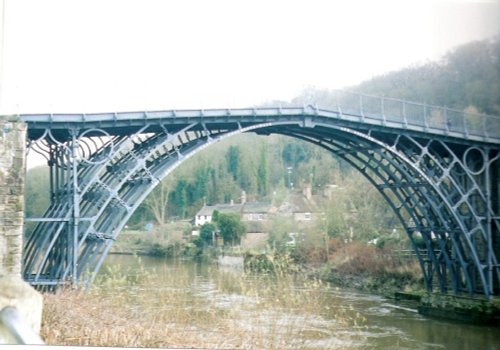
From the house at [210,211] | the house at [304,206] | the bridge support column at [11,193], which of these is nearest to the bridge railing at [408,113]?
the house at [304,206]

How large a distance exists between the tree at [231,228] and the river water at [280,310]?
64cm

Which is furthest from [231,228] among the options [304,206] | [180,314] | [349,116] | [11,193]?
[349,116]

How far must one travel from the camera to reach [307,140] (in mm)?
10328

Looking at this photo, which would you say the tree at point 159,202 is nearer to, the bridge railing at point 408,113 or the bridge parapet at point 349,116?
the bridge parapet at point 349,116

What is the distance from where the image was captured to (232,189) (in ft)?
27.2

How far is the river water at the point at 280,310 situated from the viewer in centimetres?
604

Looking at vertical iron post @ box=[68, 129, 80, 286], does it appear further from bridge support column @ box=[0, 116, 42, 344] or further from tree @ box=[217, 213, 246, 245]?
tree @ box=[217, 213, 246, 245]

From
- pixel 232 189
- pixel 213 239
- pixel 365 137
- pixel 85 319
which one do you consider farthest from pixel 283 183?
pixel 85 319

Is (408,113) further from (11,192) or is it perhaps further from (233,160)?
(11,192)

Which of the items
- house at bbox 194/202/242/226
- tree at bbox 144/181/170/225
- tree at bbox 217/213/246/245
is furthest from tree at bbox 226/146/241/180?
tree at bbox 144/181/170/225

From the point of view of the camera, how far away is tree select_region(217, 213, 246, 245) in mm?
8078

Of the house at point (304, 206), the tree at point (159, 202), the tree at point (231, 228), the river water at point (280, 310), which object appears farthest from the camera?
the house at point (304, 206)

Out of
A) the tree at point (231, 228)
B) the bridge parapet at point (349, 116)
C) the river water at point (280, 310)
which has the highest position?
the bridge parapet at point (349, 116)

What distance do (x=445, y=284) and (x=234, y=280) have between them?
593 cm
